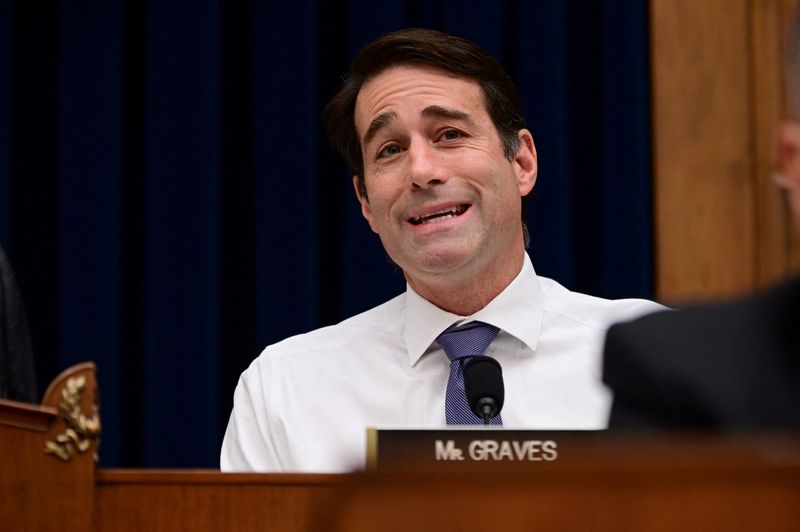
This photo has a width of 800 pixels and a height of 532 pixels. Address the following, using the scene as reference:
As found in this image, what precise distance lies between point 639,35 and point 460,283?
1043 millimetres

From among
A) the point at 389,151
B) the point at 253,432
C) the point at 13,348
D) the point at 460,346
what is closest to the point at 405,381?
the point at 460,346

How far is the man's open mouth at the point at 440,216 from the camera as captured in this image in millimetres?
1523

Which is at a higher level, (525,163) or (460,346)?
(525,163)

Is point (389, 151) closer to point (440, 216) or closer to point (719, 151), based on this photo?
point (440, 216)

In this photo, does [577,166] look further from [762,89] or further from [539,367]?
[539,367]

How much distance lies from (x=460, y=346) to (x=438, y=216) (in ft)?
0.60

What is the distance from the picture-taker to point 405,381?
1520mm

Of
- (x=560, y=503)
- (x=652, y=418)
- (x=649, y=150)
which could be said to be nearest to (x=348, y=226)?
(x=649, y=150)

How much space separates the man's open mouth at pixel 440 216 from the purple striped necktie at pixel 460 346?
15 centimetres

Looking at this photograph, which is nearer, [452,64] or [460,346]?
[460,346]

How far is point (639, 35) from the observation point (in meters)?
2.34

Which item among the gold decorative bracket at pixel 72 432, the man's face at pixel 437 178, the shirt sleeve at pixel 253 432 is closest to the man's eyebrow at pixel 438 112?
the man's face at pixel 437 178

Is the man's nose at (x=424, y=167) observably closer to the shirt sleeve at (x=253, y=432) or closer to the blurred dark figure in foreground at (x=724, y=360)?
the shirt sleeve at (x=253, y=432)

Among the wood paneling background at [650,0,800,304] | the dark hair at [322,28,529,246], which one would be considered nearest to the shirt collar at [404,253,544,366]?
the dark hair at [322,28,529,246]
